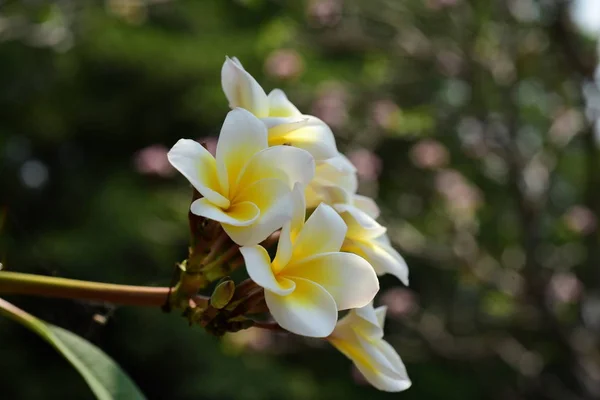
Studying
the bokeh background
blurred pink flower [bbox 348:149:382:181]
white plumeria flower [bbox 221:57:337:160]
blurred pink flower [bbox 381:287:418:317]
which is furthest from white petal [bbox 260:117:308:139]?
blurred pink flower [bbox 381:287:418:317]

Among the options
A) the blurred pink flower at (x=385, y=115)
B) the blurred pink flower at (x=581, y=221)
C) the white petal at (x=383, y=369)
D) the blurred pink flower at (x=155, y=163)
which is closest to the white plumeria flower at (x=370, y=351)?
the white petal at (x=383, y=369)

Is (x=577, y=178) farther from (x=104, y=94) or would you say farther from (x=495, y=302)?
(x=104, y=94)

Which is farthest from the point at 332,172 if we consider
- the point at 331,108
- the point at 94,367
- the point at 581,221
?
the point at 581,221

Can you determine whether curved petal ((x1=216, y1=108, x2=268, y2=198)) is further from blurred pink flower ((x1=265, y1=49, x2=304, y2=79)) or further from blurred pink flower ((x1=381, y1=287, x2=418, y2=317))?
blurred pink flower ((x1=381, y1=287, x2=418, y2=317))

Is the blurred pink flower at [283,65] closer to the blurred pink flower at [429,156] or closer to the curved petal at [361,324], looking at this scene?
the blurred pink flower at [429,156]

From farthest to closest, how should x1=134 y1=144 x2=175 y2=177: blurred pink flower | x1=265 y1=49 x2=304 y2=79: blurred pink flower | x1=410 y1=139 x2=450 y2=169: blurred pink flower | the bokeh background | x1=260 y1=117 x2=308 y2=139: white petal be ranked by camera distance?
x1=410 y1=139 x2=450 y2=169: blurred pink flower < the bokeh background < x1=265 y1=49 x2=304 y2=79: blurred pink flower < x1=134 y1=144 x2=175 y2=177: blurred pink flower < x1=260 y1=117 x2=308 y2=139: white petal
